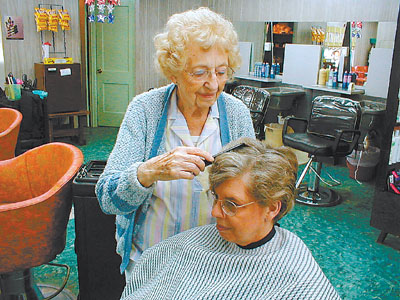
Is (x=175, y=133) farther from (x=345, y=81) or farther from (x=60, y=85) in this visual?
(x=60, y=85)

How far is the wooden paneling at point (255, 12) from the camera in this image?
195 inches

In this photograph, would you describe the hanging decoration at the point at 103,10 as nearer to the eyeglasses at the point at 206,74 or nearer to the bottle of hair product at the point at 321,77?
the bottle of hair product at the point at 321,77

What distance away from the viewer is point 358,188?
4.78 meters

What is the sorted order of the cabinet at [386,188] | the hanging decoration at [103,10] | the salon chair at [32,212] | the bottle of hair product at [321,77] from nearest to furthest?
the salon chair at [32,212] < the cabinet at [386,188] < the bottle of hair product at [321,77] < the hanging decoration at [103,10]

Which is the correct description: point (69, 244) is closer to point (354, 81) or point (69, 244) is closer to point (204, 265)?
point (204, 265)

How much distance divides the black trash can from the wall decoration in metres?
4.61

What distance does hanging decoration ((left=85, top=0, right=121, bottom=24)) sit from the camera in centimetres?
631

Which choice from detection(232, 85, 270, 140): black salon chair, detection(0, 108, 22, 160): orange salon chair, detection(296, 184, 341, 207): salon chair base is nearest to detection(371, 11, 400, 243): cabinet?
detection(296, 184, 341, 207): salon chair base

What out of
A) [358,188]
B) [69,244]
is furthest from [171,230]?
[358,188]

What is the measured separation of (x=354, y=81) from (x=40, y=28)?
178 inches

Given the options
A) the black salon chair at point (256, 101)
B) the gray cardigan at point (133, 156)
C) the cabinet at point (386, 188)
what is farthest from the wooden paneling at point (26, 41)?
the gray cardigan at point (133, 156)

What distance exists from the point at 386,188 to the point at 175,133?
8.34 feet

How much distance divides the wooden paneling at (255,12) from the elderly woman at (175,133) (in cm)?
266

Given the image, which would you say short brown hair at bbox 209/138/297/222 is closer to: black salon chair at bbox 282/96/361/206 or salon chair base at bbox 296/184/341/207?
black salon chair at bbox 282/96/361/206
